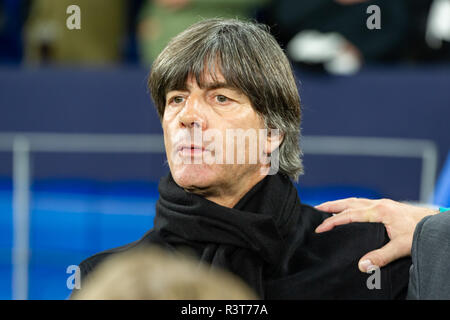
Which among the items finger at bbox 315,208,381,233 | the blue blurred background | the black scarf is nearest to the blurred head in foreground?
the black scarf

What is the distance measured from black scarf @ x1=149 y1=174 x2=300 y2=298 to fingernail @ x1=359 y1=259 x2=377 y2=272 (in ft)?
0.62

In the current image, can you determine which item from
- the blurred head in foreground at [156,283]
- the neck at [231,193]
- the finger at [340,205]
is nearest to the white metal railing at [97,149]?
the finger at [340,205]

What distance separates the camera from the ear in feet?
5.73

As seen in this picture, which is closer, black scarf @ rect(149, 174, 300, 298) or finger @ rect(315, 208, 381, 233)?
black scarf @ rect(149, 174, 300, 298)

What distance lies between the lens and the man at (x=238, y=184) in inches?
63.2

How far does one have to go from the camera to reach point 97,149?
12.1ft

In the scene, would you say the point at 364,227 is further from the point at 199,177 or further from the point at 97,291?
the point at 97,291

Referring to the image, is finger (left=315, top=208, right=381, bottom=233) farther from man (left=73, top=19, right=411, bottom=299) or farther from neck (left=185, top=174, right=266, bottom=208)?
neck (left=185, top=174, right=266, bottom=208)

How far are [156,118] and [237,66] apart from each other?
2.14 meters

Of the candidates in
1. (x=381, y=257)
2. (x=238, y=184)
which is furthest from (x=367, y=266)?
(x=238, y=184)

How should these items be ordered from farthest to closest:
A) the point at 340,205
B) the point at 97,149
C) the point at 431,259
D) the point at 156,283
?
the point at 97,149 < the point at 340,205 < the point at 431,259 < the point at 156,283

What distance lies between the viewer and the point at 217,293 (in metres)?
0.85

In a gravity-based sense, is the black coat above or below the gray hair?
below

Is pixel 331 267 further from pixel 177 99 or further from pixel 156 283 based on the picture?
pixel 156 283
